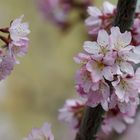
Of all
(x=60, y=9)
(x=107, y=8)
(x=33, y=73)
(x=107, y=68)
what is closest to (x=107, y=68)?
(x=107, y=68)

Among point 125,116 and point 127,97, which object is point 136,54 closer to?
point 127,97

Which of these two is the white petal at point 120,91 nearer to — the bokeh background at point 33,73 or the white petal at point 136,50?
the white petal at point 136,50

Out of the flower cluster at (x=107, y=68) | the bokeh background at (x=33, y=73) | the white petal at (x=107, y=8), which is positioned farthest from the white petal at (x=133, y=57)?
the bokeh background at (x=33, y=73)

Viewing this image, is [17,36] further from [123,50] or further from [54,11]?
[54,11]

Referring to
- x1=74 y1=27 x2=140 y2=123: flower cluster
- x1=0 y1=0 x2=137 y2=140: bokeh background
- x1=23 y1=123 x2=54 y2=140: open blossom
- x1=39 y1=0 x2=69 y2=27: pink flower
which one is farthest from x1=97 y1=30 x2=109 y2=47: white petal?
x1=0 y1=0 x2=137 y2=140: bokeh background

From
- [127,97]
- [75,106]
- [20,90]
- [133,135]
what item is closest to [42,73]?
[20,90]
